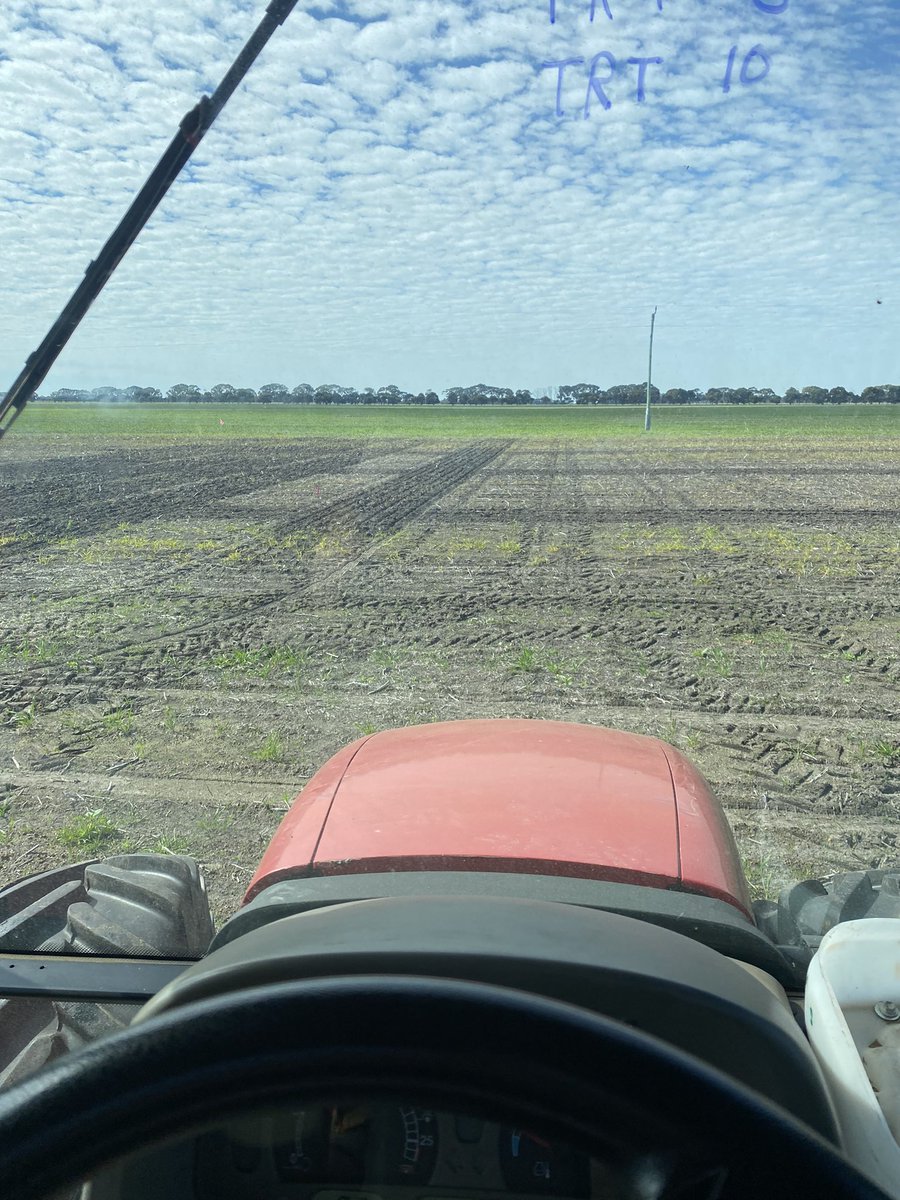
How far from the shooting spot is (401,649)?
5211 mm

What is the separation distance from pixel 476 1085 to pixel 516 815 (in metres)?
0.94

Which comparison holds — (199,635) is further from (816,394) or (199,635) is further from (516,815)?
(516,815)

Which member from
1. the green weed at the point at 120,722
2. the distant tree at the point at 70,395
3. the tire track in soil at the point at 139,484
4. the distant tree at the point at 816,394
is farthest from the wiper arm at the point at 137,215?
the tire track in soil at the point at 139,484

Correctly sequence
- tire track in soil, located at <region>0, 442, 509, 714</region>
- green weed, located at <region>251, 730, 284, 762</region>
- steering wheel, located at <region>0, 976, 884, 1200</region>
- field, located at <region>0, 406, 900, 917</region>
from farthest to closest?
tire track in soil, located at <region>0, 442, 509, 714</region> → green weed, located at <region>251, 730, 284, 762</region> → field, located at <region>0, 406, 900, 917</region> → steering wheel, located at <region>0, 976, 884, 1200</region>

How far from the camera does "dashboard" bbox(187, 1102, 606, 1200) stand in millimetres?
963

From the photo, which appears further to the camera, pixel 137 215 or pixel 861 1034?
pixel 137 215

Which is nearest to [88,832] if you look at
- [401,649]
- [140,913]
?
[140,913]

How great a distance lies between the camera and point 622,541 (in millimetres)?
9023

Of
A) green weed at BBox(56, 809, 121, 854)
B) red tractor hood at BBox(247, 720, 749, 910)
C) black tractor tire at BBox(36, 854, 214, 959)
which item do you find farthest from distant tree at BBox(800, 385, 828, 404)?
green weed at BBox(56, 809, 121, 854)

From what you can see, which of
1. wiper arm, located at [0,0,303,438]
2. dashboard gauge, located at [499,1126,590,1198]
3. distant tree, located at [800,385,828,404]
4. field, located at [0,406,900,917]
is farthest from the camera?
field, located at [0,406,900,917]

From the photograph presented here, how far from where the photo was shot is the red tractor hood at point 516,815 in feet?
4.91

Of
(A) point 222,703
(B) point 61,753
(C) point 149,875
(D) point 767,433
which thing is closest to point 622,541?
(A) point 222,703

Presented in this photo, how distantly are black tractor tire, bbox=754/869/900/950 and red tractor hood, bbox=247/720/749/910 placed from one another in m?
0.30

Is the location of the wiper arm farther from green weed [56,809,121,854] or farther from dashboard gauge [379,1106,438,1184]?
green weed [56,809,121,854]
